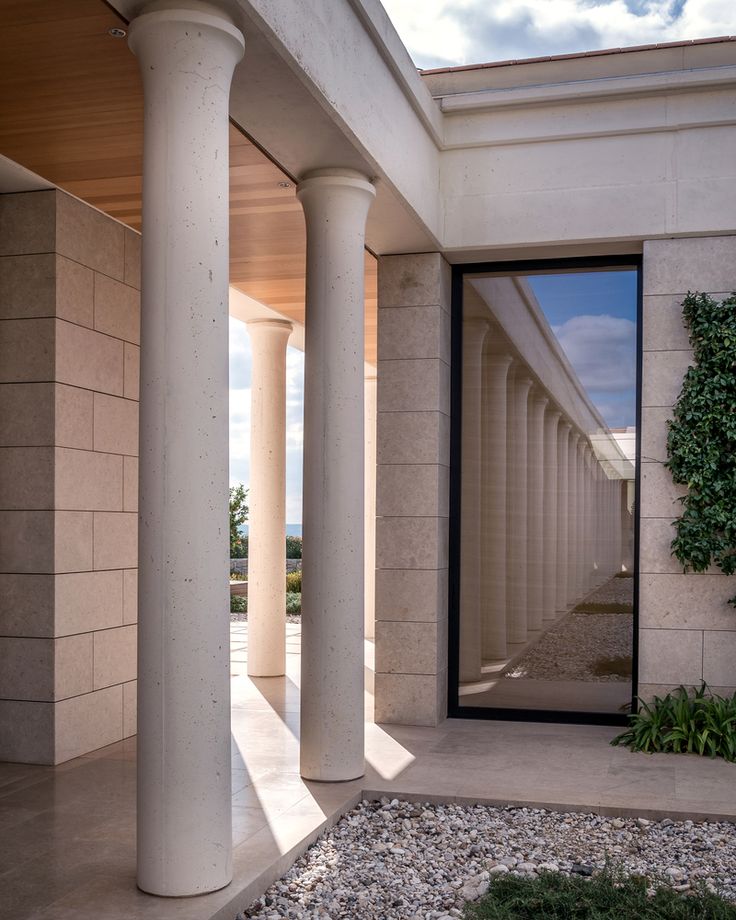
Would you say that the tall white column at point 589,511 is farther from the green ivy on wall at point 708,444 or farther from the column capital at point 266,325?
the column capital at point 266,325

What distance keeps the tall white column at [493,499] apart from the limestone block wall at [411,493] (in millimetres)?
418

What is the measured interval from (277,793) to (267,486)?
5.30 meters

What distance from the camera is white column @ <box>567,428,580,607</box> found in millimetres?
8617

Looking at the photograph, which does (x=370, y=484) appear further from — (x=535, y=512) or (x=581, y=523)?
(x=581, y=523)

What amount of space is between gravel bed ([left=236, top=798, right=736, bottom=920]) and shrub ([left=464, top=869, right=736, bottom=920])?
0.70ft

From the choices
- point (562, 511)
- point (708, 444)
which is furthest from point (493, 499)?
point (708, 444)

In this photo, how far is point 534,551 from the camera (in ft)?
29.0

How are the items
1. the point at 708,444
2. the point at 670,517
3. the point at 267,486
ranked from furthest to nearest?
the point at 267,486 → the point at 670,517 → the point at 708,444

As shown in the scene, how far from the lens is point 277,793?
607 centimetres

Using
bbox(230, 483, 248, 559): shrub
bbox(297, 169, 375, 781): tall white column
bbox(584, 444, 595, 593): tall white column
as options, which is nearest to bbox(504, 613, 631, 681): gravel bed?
bbox(584, 444, 595, 593): tall white column

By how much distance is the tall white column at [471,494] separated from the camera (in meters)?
8.80

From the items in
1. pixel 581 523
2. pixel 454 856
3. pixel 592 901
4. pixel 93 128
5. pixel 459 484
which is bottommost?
pixel 454 856

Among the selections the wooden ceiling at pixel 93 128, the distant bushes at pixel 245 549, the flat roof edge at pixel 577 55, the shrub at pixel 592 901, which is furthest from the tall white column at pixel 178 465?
the distant bushes at pixel 245 549

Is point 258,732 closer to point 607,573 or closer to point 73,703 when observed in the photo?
point 73,703
